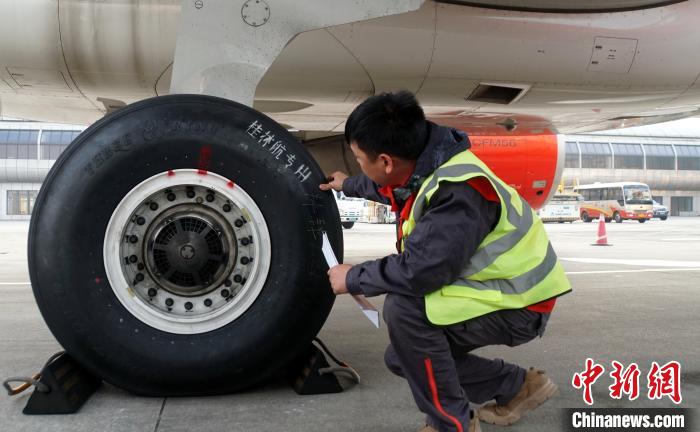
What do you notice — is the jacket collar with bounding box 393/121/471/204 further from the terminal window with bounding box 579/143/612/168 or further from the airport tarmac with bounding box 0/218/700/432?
the terminal window with bounding box 579/143/612/168

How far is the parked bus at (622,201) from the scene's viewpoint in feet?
116

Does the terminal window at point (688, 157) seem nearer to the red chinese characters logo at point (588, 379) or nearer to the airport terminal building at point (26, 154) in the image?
the airport terminal building at point (26, 154)

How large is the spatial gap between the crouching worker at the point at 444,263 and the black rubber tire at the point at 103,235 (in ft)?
1.43

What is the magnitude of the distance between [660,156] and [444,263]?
1944 inches

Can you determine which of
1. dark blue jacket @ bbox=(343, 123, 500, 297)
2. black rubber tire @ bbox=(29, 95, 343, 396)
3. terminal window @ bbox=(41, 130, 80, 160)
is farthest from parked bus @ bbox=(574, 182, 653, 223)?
dark blue jacket @ bbox=(343, 123, 500, 297)

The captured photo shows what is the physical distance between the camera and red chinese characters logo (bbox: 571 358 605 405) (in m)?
2.32

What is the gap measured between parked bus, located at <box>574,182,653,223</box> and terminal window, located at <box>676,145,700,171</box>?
12557 mm

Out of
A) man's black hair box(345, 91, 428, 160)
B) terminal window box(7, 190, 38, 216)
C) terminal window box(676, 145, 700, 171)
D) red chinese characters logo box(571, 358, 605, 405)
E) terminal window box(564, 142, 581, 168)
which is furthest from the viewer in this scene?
terminal window box(676, 145, 700, 171)

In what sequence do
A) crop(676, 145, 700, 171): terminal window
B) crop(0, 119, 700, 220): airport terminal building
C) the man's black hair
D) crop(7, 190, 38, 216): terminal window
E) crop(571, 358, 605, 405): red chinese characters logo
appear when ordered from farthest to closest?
crop(676, 145, 700, 171): terminal window, crop(7, 190, 38, 216): terminal window, crop(0, 119, 700, 220): airport terminal building, crop(571, 358, 605, 405): red chinese characters logo, the man's black hair

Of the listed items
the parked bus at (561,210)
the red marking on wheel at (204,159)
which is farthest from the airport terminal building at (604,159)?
the red marking on wheel at (204,159)

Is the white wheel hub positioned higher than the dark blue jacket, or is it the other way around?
the dark blue jacket

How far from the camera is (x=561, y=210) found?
3575 centimetres

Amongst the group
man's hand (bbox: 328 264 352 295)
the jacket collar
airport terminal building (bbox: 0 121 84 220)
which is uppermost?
the jacket collar

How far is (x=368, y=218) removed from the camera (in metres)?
33.1
